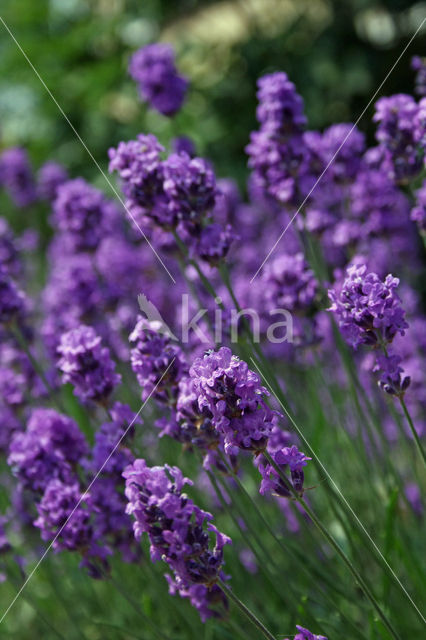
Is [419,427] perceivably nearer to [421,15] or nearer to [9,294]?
[9,294]

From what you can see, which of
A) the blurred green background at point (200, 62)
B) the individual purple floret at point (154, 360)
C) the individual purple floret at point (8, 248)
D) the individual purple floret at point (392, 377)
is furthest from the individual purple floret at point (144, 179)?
the blurred green background at point (200, 62)

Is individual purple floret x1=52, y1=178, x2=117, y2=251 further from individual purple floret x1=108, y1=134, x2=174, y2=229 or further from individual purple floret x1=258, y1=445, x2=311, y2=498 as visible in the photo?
individual purple floret x1=258, y1=445, x2=311, y2=498

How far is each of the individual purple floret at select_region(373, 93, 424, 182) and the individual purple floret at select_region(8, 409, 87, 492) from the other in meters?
1.20

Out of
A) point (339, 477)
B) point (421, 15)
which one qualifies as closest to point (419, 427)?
point (339, 477)

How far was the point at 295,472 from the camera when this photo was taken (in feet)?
4.61

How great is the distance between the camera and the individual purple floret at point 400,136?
217 centimetres

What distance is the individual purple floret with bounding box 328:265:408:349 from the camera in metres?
1.47

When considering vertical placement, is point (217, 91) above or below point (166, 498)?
above

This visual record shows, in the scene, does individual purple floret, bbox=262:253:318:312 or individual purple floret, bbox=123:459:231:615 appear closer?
individual purple floret, bbox=123:459:231:615

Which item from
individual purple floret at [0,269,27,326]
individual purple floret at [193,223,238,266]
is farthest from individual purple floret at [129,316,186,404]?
individual purple floret at [0,269,27,326]

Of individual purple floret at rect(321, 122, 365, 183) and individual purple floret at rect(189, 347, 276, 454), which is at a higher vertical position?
individual purple floret at rect(321, 122, 365, 183)

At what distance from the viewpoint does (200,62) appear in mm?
6168

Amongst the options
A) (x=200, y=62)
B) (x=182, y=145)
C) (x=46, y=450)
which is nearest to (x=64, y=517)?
(x=46, y=450)

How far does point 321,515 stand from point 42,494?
1.11 meters
